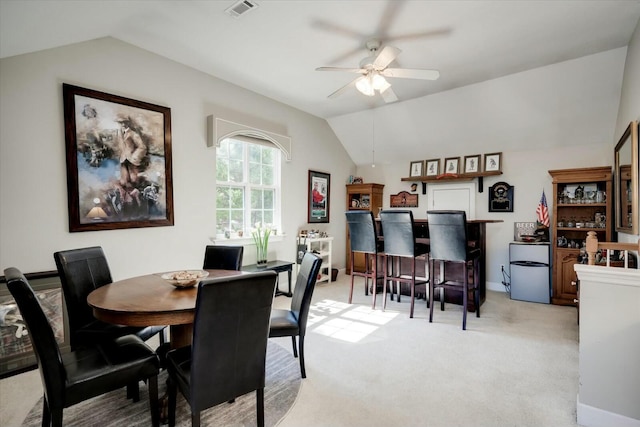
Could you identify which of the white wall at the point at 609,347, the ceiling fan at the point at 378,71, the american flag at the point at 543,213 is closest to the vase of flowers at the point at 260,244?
the ceiling fan at the point at 378,71

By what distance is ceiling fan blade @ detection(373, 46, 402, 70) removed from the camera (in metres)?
2.53

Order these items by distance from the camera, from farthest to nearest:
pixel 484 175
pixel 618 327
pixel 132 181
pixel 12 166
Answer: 1. pixel 484 175
2. pixel 132 181
3. pixel 12 166
4. pixel 618 327

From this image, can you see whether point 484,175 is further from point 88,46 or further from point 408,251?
point 88,46

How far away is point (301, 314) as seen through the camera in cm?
229

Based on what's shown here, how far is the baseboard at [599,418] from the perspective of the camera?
173cm

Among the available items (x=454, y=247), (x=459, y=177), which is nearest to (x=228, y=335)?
(x=454, y=247)

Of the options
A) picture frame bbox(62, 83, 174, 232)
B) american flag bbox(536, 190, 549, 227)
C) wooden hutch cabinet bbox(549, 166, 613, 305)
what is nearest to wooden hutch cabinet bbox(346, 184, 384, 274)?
american flag bbox(536, 190, 549, 227)

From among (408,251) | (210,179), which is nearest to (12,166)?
(210,179)

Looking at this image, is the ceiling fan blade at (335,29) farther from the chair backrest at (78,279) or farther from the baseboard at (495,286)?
the baseboard at (495,286)

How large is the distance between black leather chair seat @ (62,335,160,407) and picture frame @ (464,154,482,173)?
16.7 ft

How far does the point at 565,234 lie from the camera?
441cm

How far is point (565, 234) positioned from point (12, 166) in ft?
20.7

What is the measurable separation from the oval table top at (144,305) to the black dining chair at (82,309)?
297mm

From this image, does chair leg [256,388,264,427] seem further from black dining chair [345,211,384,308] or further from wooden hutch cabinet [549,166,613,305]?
wooden hutch cabinet [549,166,613,305]
